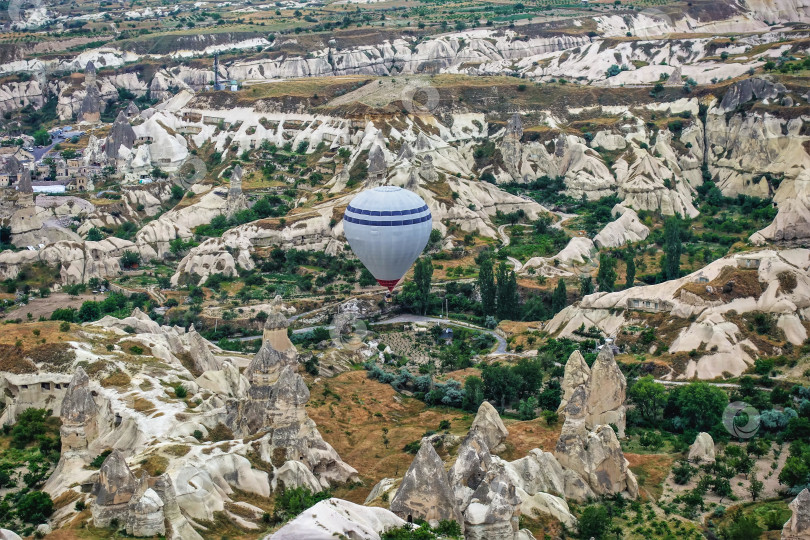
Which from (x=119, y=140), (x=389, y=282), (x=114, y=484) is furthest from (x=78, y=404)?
(x=119, y=140)

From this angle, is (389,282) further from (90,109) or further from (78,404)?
(90,109)

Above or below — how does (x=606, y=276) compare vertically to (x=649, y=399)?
below

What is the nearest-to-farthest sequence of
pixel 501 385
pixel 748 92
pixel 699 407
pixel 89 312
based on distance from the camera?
pixel 699 407, pixel 501 385, pixel 89 312, pixel 748 92

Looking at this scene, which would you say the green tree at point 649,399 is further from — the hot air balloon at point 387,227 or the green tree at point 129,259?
the green tree at point 129,259

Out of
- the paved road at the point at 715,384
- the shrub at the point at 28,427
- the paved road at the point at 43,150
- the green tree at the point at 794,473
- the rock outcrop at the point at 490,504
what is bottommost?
the paved road at the point at 43,150
